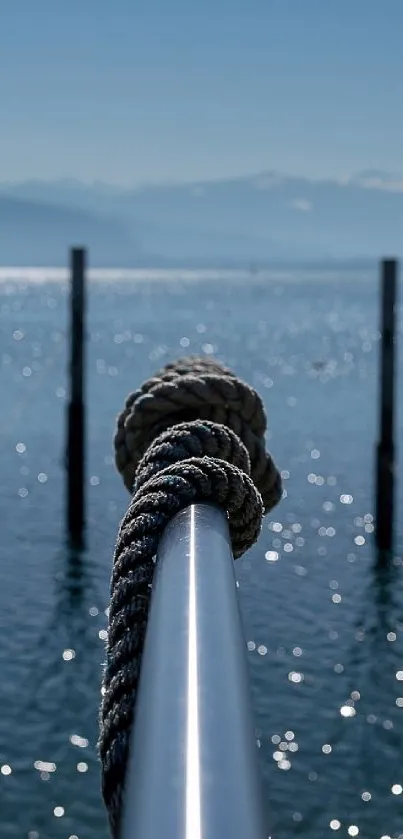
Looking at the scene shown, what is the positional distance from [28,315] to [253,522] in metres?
120

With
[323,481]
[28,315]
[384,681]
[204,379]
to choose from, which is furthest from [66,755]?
[28,315]

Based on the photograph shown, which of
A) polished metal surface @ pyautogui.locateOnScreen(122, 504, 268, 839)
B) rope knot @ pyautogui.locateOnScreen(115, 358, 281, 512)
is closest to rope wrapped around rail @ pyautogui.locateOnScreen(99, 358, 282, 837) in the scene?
rope knot @ pyautogui.locateOnScreen(115, 358, 281, 512)

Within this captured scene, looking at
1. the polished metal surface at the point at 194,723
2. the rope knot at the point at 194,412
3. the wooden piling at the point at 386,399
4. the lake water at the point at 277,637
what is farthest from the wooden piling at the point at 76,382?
the polished metal surface at the point at 194,723

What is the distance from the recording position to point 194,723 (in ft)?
2.34

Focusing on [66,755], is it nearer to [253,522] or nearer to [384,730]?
[384,730]

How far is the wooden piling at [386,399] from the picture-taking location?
17.4 meters

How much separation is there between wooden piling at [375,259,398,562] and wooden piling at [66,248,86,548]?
14.8 ft

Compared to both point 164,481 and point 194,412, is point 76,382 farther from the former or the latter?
point 164,481

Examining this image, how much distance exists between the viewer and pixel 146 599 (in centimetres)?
121

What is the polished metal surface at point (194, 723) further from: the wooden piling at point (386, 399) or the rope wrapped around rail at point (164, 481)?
the wooden piling at point (386, 399)

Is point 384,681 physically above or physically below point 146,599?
below

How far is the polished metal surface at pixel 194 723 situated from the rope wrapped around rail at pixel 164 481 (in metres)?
0.10

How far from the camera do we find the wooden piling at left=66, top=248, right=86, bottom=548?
17438mm

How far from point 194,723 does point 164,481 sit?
2.28ft
